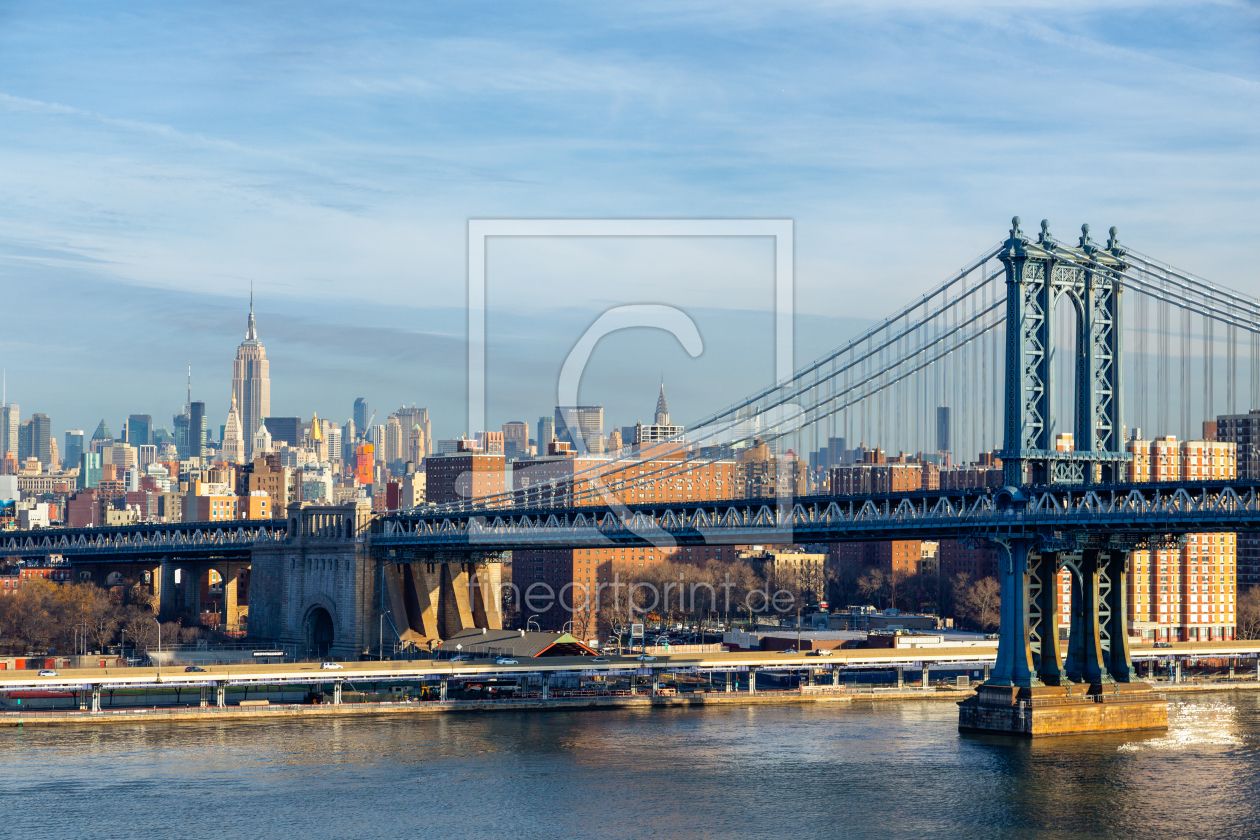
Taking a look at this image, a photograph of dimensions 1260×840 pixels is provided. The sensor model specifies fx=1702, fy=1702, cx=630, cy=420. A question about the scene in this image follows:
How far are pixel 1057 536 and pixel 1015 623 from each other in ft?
10.6

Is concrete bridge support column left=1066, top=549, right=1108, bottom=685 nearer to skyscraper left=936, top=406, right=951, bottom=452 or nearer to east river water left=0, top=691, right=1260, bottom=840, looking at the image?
east river water left=0, top=691, right=1260, bottom=840

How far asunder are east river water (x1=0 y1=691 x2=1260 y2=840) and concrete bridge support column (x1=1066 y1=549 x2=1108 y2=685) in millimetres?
2707

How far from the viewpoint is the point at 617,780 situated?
155 ft

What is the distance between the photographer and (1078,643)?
58219 millimetres

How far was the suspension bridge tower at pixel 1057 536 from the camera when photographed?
5556 centimetres

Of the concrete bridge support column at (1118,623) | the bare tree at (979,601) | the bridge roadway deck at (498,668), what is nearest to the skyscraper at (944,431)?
the bare tree at (979,601)

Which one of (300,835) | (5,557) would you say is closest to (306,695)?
(300,835)

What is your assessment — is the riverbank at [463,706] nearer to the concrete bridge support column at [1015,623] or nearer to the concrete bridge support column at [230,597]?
the concrete bridge support column at [1015,623]

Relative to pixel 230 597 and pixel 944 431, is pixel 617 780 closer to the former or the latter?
pixel 230 597

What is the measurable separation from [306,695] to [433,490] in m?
84.3

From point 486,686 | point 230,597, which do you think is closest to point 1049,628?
point 486,686

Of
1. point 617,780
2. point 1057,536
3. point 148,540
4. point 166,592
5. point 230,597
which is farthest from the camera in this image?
point 230,597

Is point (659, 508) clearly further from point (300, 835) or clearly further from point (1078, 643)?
point (300, 835)

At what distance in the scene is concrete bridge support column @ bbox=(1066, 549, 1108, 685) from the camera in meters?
57.7
